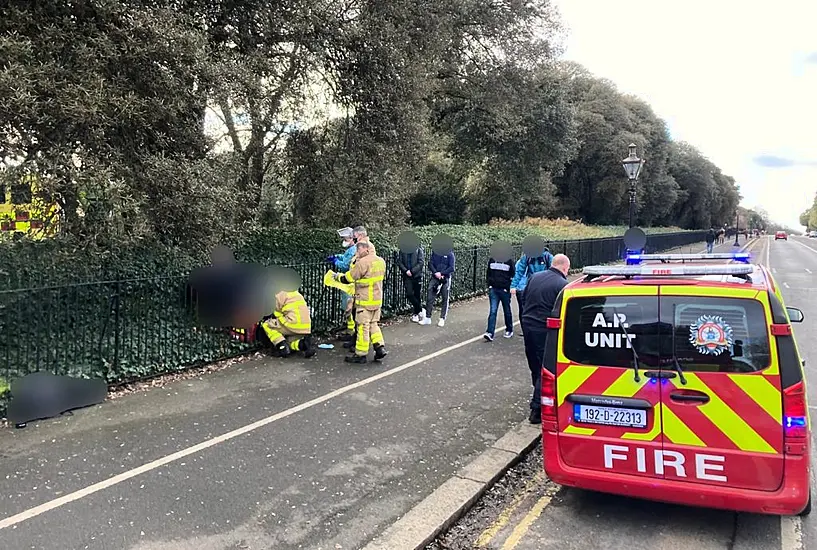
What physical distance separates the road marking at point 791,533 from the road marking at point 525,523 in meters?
1.52

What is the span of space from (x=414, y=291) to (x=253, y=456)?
20.9 ft

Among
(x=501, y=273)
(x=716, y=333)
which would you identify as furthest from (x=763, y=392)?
(x=501, y=273)

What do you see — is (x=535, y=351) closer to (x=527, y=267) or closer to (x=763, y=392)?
(x=763, y=392)

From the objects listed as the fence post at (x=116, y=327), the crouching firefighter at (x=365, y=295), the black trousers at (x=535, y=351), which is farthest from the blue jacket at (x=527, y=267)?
the fence post at (x=116, y=327)

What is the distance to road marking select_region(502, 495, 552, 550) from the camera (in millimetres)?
3834

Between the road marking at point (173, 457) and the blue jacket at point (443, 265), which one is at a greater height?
the blue jacket at point (443, 265)

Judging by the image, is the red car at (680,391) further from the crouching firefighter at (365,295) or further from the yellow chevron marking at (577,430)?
the crouching firefighter at (365,295)

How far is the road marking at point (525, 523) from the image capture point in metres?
3.83

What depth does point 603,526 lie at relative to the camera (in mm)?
4023

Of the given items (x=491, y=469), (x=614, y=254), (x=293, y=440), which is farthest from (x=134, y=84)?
(x=614, y=254)

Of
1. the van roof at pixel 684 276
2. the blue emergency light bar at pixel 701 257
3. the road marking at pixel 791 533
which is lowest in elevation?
the road marking at pixel 791 533

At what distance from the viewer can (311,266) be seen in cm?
926

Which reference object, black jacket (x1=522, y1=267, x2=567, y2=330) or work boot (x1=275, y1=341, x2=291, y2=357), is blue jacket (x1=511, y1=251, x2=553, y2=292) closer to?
black jacket (x1=522, y1=267, x2=567, y2=330)

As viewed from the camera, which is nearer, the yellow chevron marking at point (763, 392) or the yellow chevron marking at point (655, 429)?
the yellow chevron marking at point (763, 392)
